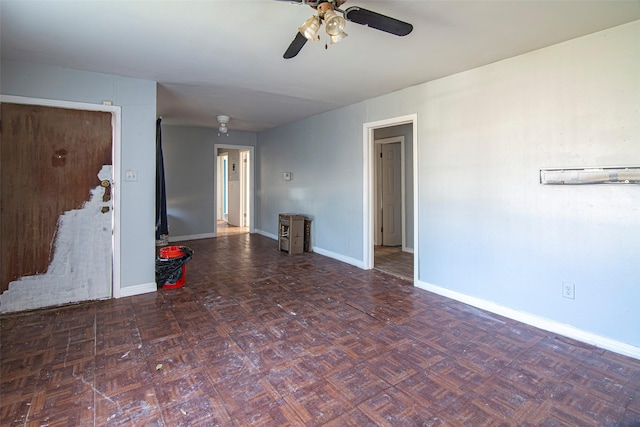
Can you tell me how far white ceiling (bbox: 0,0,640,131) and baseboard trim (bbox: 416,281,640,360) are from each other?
89.5 inches

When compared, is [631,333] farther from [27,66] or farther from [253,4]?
[27,66]

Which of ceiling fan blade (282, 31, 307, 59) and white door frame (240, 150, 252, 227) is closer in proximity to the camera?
ceiling fan blade (282, 31, 307, 59)

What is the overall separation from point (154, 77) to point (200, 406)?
319 cm

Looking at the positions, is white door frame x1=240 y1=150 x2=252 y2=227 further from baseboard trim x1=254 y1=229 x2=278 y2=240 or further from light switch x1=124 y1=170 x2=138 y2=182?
light switch x1=124 y1=170 x2=138 y2=182

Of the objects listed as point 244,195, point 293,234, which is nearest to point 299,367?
point 293,234

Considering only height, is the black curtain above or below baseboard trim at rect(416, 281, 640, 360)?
above

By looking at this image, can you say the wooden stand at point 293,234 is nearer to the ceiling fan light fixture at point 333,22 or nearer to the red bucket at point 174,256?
the red bucket at point 174,256

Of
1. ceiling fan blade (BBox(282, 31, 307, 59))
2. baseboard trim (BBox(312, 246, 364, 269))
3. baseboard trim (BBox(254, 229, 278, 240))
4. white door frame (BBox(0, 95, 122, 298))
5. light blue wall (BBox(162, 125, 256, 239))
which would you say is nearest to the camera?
ceiling fan blade (BBox(282, 31, 307, 59))

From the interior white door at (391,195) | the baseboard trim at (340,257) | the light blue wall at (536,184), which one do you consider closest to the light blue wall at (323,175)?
the baseboard trim at (340,257)

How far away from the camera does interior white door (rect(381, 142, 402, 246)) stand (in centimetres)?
627

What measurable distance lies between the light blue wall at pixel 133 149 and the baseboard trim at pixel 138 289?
0.04 m

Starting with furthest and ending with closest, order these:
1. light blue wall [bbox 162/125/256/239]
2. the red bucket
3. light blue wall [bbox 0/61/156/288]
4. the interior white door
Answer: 1. light blue wall [bbox 162/125/256/239]
2. the interior white door
3. the red bucket
4. light blue wall [bbox 0/61/156/288]

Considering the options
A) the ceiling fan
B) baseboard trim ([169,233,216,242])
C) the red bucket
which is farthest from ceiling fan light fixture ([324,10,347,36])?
baseboard trim ([169,233,216,242])

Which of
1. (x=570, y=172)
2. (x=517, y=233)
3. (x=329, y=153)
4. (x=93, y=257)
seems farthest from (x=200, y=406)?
(x=329, y=153)
